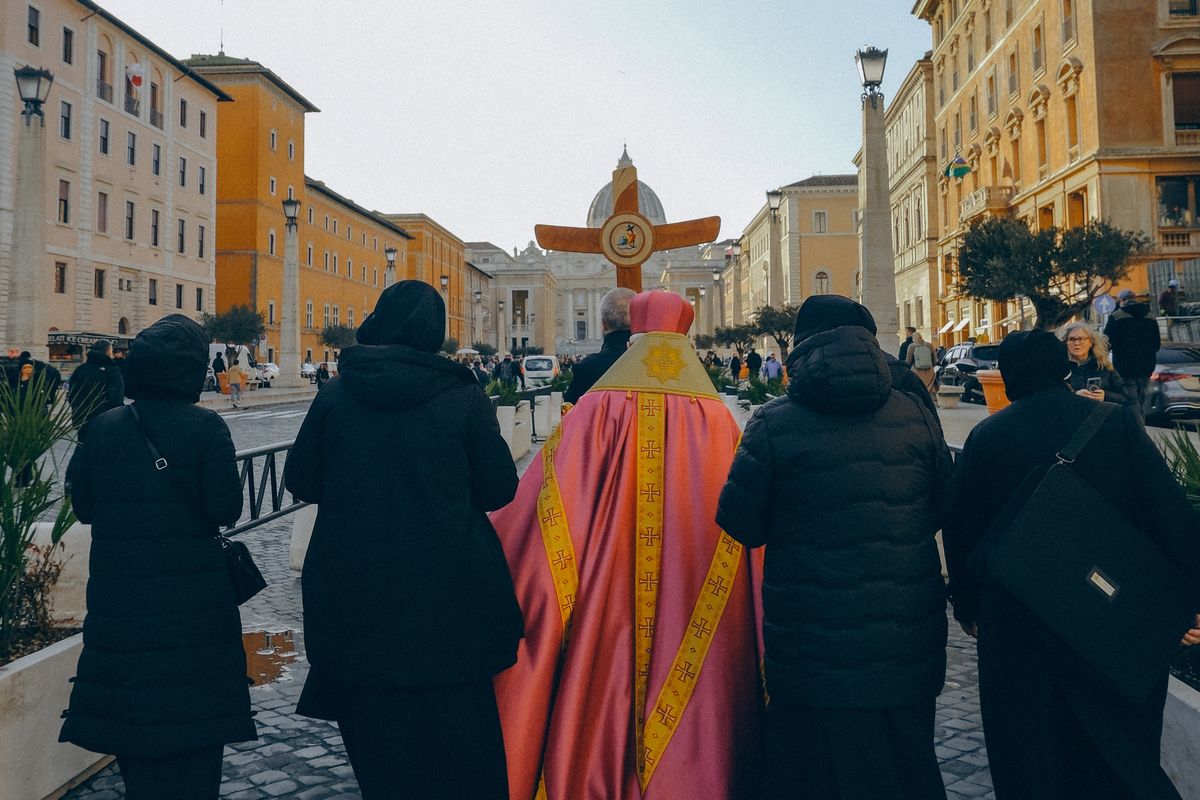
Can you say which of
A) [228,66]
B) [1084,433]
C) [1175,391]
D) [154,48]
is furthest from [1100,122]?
[228,66]

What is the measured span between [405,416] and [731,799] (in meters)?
1.49

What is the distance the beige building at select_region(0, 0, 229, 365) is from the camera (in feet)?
98.9

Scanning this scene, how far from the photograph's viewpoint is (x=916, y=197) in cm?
4522

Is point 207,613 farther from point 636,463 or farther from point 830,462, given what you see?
point 830,462

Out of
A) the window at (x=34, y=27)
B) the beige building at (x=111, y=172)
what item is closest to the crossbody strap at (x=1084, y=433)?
the beige building at (x=111, y=172)

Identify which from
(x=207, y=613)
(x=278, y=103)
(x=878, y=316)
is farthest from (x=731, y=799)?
(x=278, y=103)

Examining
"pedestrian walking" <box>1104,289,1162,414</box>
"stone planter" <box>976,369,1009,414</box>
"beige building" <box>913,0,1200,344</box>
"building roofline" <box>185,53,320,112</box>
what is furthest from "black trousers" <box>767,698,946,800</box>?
"building roofline" <box>185,53,320,112</box>

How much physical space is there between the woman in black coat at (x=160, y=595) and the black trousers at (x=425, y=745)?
0.46 metres

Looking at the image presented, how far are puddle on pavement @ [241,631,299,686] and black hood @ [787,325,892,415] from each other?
3121 mm

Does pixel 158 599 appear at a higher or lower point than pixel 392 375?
lower

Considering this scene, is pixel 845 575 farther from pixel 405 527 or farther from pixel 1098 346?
pixel 1098 346

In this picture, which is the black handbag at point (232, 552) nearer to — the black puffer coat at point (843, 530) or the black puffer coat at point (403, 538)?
the black puffer coat at point (403, 538)

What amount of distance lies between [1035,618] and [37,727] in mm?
3133

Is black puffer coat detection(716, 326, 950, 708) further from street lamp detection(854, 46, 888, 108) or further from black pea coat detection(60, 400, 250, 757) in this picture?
street lamp detection(854, 46, 888, 108)
